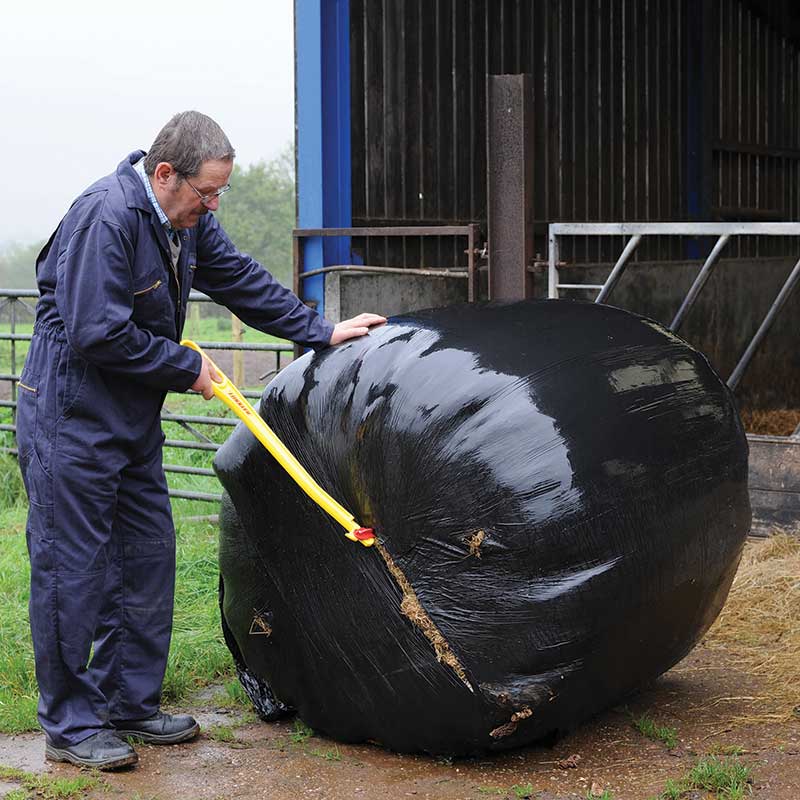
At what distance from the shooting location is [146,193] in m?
3.36

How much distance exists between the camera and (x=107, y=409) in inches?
132

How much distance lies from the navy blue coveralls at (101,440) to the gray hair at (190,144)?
13 centimetres

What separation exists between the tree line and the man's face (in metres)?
18.6

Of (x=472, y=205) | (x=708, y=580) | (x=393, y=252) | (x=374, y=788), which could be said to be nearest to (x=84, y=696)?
(x=374, y=788)

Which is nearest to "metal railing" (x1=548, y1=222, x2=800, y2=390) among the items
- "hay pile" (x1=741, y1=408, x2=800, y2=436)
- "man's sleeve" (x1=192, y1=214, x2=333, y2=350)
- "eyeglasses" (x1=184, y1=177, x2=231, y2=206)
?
"hay pile" (x1=741, y1=408, x2=800, y2=436)

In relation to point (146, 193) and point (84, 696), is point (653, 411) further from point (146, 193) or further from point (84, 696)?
point (84, 696)

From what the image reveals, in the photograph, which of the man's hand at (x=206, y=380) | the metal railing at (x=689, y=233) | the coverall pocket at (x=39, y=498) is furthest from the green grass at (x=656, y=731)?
the metal railing at (x=689, y=233)

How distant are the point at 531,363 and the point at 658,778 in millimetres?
1057

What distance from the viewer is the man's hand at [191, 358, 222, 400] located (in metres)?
3.35

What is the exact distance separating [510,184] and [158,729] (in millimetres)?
3256

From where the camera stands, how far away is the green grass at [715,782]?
3055mm

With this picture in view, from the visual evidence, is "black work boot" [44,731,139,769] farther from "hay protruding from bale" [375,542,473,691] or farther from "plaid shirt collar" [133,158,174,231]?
"plaid shirt collar" [133,158,174,231]

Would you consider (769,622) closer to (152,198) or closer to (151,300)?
(151,300)

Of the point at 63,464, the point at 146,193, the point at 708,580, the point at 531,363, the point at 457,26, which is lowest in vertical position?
the point at 708,580
